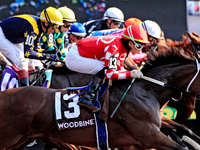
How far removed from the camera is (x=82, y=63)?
3.55m

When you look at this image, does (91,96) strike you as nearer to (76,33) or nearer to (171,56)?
(171,56)

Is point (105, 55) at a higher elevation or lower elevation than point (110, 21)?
higher

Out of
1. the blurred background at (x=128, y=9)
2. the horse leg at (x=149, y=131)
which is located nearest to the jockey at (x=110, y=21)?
the blurred background at (x=128, y=9)

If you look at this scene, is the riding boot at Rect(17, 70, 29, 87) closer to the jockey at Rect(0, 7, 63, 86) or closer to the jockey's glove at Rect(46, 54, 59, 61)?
the jockey at Rect(0, 7, 63, 86)

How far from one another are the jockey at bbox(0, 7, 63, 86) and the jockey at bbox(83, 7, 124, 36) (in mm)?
2331

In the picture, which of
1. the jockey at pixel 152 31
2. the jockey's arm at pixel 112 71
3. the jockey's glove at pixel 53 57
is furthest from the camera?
the jockey at pixel 152 31

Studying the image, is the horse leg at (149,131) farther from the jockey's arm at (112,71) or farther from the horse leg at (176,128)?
the horse leg at (176,128)

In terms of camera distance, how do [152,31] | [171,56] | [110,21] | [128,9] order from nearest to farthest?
[171,56] < [152,31] < [110,21] < [128,9]

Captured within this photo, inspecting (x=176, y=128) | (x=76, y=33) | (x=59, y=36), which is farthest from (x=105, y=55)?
(x=76, y=33)

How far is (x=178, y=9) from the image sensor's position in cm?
786

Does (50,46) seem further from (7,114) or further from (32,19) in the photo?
(7,114)

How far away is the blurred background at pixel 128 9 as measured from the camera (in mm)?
7359

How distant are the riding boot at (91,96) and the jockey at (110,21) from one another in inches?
141

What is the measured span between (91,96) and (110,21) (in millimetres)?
3765
